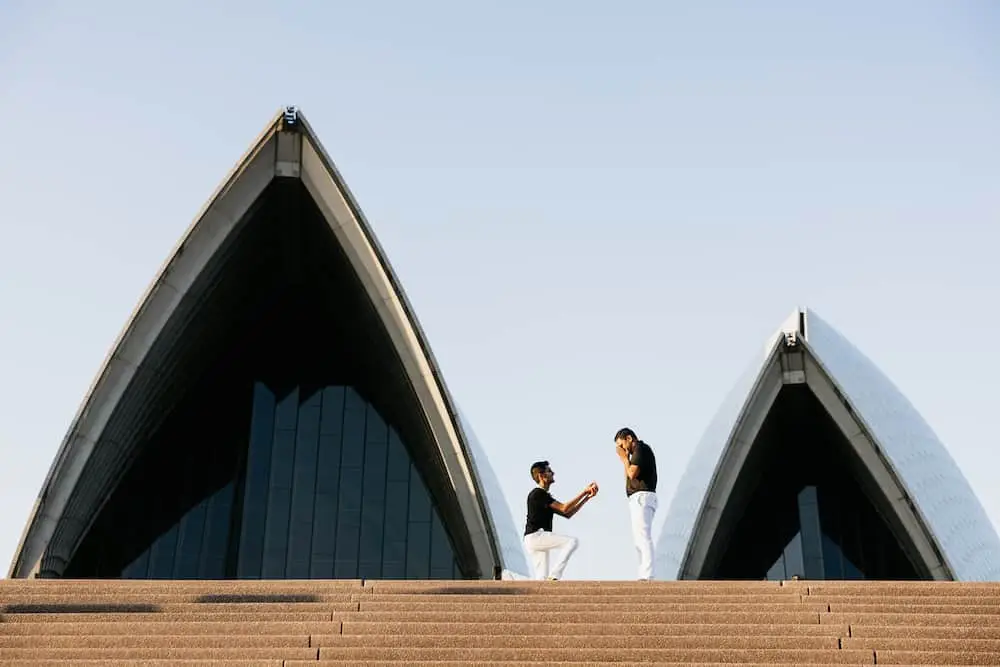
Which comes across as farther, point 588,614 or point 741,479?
point 741,479

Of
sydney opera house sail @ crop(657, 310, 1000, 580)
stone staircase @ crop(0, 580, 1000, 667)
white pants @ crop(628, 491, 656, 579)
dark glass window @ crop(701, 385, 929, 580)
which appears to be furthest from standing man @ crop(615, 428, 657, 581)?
dark glass window @ crop(701, 385, 929, 580)

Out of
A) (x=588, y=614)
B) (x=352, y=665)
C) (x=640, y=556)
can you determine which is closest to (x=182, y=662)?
(x=352, y=665)

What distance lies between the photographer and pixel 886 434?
78.1 ft

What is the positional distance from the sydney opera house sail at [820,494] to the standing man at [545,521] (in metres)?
7.36

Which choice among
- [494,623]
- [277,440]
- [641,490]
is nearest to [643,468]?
[641,490]

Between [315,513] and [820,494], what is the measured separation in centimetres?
825

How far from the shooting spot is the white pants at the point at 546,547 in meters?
13.4

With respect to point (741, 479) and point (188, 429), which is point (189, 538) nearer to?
point (188, 429)

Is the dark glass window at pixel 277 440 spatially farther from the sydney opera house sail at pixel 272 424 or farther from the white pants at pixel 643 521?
the white pants at pixel 643 521

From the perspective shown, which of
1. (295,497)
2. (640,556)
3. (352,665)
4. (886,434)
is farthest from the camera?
(886,434)

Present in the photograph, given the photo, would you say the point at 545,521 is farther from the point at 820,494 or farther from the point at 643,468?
the point at 820,494

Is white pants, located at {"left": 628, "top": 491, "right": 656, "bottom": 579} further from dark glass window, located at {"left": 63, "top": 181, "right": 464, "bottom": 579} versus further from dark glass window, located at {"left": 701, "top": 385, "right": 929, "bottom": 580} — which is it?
dark glass window, located at {"left": 701, "top": 385, "right": 929, "bottom": 580}

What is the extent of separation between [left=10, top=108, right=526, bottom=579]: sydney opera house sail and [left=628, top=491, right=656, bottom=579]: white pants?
6210 mm

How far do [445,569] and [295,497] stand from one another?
8.21 feet
